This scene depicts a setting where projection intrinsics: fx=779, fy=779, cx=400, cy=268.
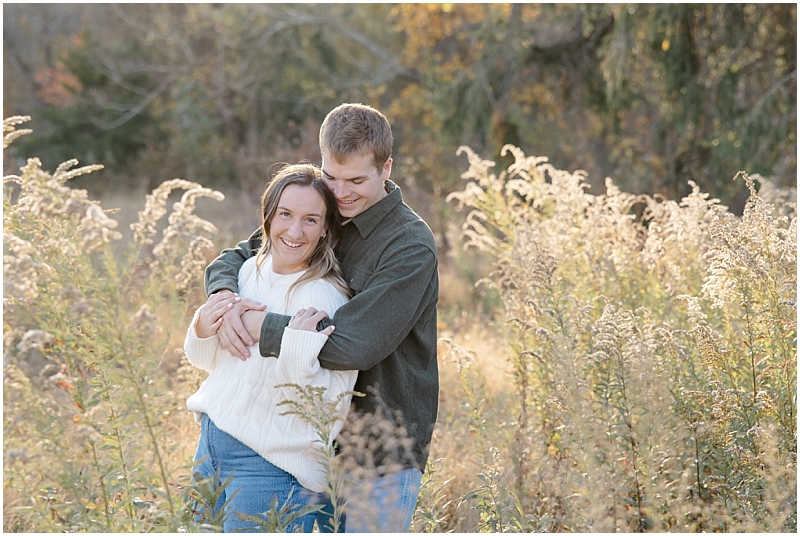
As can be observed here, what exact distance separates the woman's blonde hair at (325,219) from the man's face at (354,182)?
34mm

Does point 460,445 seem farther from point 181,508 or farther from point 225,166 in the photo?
point 225,166

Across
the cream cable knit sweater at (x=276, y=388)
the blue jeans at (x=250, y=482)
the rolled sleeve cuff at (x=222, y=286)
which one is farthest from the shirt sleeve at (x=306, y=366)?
the rolled sleeve cuff at (x=222, y=286)

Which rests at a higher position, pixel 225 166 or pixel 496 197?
pixel 225 166

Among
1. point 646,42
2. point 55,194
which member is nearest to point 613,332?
point 55,194

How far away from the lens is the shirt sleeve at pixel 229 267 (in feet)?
9.47

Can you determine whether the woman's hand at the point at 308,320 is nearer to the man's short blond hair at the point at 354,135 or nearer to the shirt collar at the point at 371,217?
the shirt collar at the point at 371,217

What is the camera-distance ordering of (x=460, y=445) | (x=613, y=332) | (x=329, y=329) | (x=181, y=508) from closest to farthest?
(x=181, y=508)
(x=329, y=329)
(x=613, y=332)
(x=460, y=445)

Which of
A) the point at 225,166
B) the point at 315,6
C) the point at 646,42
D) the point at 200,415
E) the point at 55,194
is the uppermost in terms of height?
the point at 315,6

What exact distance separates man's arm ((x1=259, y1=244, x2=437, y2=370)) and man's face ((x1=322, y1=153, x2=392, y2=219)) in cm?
26

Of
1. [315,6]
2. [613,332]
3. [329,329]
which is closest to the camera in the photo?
[329,329]

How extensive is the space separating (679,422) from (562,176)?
196 centimetres

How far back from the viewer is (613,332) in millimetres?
2746

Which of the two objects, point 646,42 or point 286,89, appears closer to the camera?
point 646,42

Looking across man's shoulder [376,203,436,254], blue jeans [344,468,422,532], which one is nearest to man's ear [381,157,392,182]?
man's shoulder [376,203,436,254]
